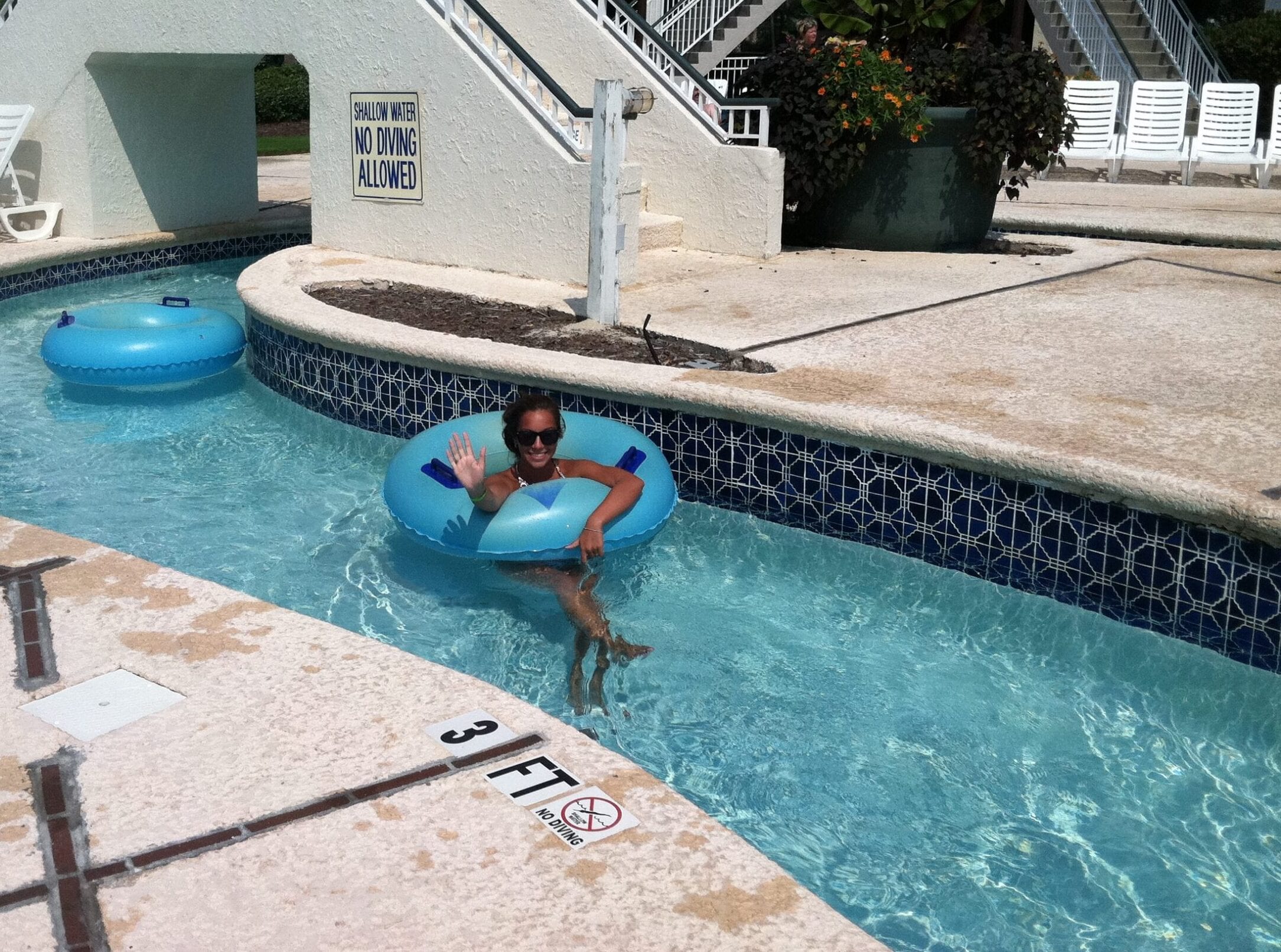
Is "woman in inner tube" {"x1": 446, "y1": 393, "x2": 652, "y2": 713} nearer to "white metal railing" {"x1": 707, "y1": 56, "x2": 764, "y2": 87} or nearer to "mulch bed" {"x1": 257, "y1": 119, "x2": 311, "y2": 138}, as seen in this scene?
"white metal railing" {"x1": 707, "y1": 56, "x2": 764, "y2": 87}

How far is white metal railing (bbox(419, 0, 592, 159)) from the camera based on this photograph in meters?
8.48

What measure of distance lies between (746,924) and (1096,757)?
1992 millimetres

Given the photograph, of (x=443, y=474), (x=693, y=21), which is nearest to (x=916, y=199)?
(x=443, y=474)

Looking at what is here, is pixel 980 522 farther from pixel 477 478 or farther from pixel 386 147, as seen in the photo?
pixel 386 147

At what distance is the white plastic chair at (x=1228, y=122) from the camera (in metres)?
14.4

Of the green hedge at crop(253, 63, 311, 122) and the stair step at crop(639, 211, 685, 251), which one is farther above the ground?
the green hedge at crop(253, 63, 311, 122)

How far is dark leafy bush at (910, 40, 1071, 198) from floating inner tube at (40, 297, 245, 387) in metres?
5.27

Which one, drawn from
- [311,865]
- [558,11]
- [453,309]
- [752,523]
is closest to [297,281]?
[453,309]

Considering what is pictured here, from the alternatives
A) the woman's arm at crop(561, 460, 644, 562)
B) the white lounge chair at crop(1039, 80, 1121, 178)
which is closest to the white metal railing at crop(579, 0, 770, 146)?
the woman's arm at crop(561, 460, 644, 562)

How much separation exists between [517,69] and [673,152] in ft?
4.36

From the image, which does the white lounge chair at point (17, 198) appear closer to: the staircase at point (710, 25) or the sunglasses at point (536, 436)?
the sunglasses at point (536, 436)

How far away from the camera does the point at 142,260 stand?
11477 millimetres

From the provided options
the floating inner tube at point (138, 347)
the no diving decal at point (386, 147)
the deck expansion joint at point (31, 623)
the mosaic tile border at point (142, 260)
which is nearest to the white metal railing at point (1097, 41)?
the mosaic tile border at point (142, 260)

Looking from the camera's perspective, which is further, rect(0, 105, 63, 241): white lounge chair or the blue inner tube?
rect(0, 105, 63, 241): white lounge chair
